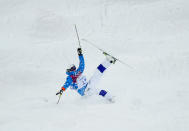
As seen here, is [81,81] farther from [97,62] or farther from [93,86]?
[97,62]

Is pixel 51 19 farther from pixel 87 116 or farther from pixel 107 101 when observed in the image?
pixel 87 116

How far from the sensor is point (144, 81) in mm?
8586

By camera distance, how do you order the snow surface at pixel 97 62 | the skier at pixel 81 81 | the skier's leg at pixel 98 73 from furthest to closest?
the skier at pixel 81 81, the skier's leg at pixel 98 73, the snow surface at pixel 97 62

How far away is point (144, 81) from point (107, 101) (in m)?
1.94

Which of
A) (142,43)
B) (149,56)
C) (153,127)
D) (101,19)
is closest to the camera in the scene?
(153,127)

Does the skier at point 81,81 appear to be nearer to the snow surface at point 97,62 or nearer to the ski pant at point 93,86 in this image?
the ski pant at point 93,86

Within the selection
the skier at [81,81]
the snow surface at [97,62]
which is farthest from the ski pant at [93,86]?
the snow surface at [97,62]

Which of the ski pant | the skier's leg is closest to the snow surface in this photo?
the ski pant

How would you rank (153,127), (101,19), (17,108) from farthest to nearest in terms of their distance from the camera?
(101,19) → (17,108) → (153,127)

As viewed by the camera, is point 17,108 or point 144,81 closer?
point 17,108

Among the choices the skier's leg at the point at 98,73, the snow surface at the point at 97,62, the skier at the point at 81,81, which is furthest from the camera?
the skier at the point at 81,81

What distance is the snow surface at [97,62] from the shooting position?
20.0 ft

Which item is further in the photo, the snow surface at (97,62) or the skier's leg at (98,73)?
the skier's leg at (98,73)

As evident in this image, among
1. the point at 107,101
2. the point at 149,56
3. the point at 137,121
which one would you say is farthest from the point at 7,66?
the point at 137,121
